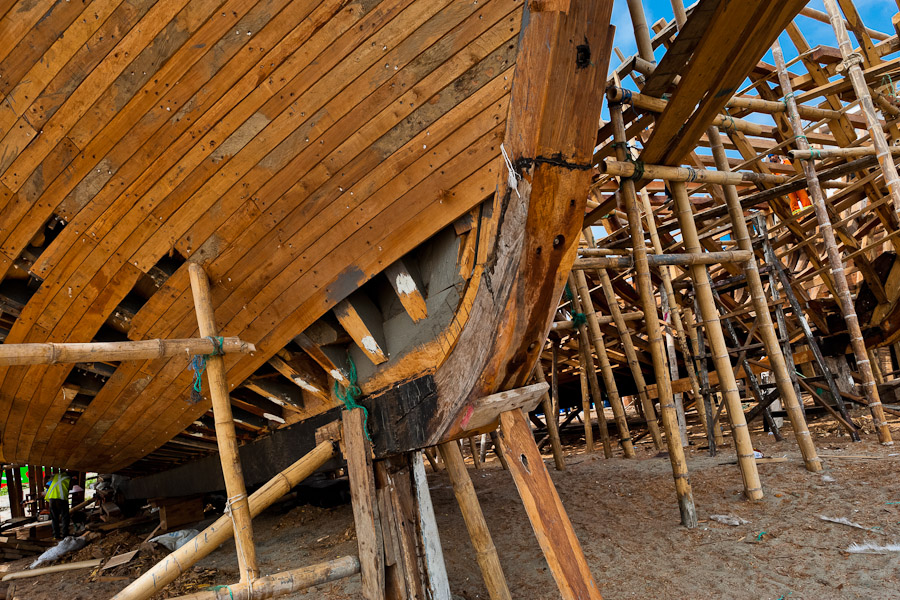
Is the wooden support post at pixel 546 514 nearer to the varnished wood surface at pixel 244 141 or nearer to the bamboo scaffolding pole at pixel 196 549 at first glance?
the varnished wood surface at pixel 244 141

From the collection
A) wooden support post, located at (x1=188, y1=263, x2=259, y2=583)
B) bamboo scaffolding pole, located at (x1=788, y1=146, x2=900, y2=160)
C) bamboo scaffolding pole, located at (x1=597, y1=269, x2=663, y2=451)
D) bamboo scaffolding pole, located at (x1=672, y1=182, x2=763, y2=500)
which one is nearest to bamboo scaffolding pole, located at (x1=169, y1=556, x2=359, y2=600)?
wooden support post, located at (x1=188, y1=263, x2=259, y2=583)

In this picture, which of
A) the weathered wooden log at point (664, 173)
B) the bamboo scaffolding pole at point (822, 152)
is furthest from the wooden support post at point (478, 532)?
the bamboo scaffolding pole at point (822, 152)

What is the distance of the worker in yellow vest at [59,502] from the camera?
7.99m

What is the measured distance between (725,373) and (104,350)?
12.7 feet

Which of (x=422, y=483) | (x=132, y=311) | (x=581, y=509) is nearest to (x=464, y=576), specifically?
(x=422, y=483)

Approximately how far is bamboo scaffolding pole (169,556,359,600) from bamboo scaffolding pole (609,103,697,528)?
229 centimetres

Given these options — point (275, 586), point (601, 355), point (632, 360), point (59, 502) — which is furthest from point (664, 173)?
point (59, 502)

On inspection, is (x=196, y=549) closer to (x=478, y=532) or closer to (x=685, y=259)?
(x=478, y=532)

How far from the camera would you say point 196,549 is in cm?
254

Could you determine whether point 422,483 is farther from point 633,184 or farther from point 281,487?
point 633,184

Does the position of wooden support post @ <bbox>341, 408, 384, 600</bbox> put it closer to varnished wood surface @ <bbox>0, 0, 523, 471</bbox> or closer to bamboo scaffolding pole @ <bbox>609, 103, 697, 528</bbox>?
varnished wood surface @ <bbox>0, 0, 523, 471</bbox>

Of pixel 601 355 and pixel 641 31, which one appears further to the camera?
pixel 601 355

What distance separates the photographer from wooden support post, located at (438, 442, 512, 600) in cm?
319

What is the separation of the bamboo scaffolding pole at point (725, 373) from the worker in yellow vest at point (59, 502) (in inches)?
345
